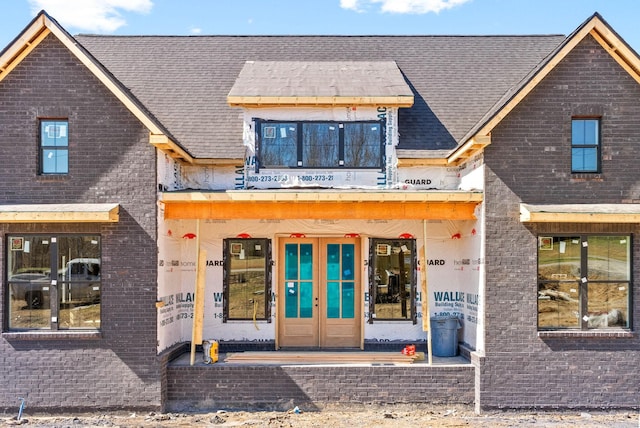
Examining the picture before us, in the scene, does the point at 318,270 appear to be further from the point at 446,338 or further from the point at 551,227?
the point at 551,227

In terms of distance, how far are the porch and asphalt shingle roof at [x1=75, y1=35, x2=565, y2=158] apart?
439cm

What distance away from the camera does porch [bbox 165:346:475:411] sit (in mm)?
10609

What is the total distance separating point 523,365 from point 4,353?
29.5 feet

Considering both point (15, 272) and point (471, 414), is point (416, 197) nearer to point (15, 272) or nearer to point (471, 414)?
point (471, 414)

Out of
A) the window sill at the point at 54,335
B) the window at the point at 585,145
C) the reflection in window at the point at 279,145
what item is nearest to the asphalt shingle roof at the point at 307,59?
the reflection in window at the point at 279,145

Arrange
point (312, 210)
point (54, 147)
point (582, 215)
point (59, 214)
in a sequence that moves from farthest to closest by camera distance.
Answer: point (312, 210), point (54, 147), point (582, 215), point (59, 214)

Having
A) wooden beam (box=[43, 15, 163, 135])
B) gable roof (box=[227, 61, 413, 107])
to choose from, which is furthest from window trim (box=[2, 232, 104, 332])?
gable roof (box=[227, 61, 413, 107])

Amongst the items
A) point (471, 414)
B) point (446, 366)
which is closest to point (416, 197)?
point (446, 366)

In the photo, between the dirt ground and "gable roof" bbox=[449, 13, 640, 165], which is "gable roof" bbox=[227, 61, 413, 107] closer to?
"gable roof" bbox=[449, 13, 640, 165]

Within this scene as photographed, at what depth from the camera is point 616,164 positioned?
1058 centimetres

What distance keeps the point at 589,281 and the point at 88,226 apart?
8886 mm

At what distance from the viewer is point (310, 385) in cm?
1062

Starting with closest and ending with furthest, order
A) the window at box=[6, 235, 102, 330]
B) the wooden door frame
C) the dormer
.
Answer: the window at box=[6, 235, 102, 330]
the dormer
the wooden door frame

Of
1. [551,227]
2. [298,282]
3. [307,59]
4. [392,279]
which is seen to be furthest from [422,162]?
[307,59]
